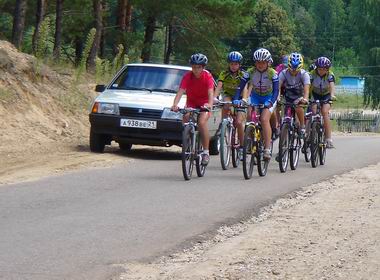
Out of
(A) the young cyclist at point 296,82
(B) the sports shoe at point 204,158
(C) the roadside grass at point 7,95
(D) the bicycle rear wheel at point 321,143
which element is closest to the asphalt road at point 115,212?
(B) the sports shoe at point 204,158

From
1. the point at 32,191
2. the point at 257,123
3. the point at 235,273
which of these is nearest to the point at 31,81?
the point at 257,123

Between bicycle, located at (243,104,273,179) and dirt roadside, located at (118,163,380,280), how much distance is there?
7.30ft

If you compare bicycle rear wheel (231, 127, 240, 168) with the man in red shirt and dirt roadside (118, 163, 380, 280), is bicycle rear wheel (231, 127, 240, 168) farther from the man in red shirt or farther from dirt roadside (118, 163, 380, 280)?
dirt roadside (118, 163, 380, 280)

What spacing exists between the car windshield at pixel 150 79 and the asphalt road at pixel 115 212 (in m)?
2.05

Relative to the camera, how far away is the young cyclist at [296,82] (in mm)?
16483

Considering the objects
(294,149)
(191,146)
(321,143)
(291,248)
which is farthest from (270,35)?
(291,248)

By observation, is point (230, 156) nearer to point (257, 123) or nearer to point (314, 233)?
point (257, 123)

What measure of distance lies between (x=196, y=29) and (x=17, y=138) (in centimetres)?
2275

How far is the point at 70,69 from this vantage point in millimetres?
26844

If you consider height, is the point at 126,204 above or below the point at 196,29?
below

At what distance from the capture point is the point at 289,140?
53.7 ft

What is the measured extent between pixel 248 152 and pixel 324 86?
379cm

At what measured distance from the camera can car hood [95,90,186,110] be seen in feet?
56.9

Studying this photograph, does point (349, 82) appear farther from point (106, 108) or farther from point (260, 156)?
point (260, 156)
